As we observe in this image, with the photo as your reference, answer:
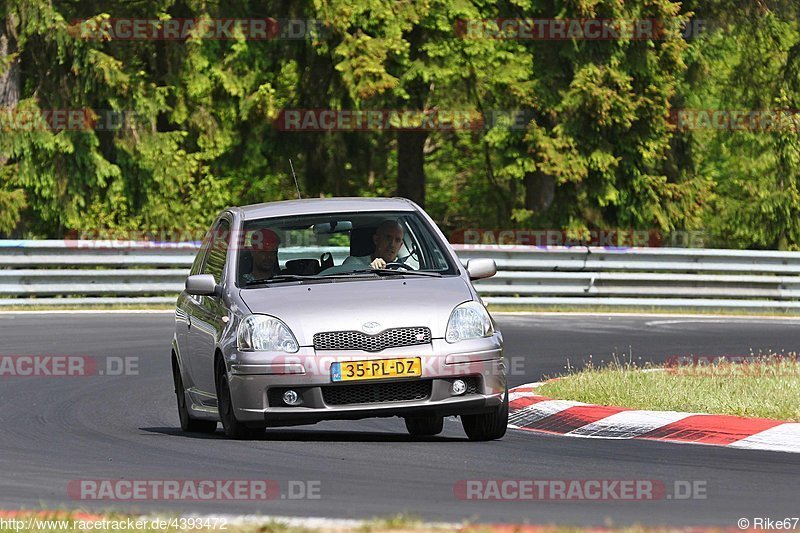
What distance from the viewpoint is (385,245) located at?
451 inches

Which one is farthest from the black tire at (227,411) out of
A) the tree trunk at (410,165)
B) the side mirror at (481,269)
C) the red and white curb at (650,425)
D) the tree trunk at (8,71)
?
the tree trunk at (410,165)

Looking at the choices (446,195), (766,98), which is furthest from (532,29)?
(446,195)

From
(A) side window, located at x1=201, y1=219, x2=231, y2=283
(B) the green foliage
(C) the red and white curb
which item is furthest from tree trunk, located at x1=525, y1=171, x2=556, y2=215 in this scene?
(A) side window, located at x1=201, y1=219, x2=231, y2=283

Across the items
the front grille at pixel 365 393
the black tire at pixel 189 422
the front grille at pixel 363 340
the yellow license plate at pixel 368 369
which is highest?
the front grille at pixel 363 340

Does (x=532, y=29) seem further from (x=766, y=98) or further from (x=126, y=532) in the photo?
(x=126, y=532)

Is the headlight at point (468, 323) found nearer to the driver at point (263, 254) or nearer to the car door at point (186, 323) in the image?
the driver at point (263, 254)

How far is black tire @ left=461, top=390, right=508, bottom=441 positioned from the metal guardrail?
14.5 metres

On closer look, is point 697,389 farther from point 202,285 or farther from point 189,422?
point 202,285

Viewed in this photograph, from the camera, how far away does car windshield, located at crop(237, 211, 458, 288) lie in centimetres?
1113

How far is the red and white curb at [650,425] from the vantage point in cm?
1042

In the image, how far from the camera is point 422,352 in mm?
10188

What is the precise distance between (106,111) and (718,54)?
14.8 meters

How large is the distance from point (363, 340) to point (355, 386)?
29cm

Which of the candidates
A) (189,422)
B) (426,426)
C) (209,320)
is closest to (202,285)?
(209,320)
